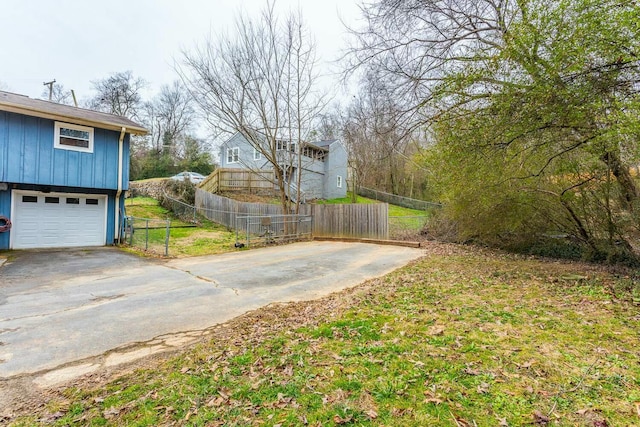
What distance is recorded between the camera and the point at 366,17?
804 centimetres

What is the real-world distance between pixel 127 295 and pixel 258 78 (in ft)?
33.1

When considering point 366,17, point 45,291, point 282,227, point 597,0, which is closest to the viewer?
point 597,0

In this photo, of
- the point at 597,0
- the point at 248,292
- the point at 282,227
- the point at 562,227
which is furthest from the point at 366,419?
the point at 282,227

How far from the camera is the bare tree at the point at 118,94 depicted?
29.5 m

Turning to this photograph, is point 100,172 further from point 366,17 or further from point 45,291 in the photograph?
point 366,17

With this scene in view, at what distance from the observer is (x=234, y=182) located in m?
20.8

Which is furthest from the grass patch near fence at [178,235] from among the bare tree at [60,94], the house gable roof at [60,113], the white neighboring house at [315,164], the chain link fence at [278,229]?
the bare tree at [60,94]

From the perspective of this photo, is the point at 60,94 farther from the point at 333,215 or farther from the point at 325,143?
the point at 333,215

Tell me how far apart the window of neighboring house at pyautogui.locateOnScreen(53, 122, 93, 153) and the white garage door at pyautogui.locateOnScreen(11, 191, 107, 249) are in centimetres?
169

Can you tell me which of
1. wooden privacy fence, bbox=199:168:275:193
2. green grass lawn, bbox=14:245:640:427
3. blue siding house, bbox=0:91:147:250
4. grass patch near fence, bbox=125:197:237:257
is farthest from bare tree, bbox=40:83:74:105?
green grass lawn, bbox=14:245:640:427

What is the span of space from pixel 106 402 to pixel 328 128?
22846mm

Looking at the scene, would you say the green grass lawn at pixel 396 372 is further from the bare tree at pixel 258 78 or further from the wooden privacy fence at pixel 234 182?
the wooden privacy fence at pixel 234 182

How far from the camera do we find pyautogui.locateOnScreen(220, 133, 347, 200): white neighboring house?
77.7ft

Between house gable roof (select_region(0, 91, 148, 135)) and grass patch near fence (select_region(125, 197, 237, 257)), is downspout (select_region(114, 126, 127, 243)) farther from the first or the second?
grass patch near fence (select_region(125, 197, 237, 257))
